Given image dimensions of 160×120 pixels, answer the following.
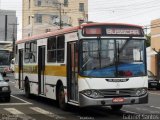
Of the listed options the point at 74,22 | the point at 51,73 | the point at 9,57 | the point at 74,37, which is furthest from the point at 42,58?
the point at 74,22

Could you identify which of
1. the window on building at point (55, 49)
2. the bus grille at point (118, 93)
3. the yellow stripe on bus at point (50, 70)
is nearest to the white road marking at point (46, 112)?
the yellow stripe on bus at point (50, 70)

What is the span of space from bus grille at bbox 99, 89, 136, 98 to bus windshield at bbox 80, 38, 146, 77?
487mm

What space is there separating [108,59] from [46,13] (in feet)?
292

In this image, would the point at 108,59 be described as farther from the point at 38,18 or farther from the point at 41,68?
the point at 38,18

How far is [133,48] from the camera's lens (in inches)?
620

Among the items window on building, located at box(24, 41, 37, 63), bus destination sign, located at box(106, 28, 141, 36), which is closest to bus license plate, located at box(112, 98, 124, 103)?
bus destination sign, located at box(106, 28, 141, 36)

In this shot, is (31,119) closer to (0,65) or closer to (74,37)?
(74,37)

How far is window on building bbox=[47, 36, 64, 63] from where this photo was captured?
17453mm

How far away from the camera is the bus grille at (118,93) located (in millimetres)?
15094

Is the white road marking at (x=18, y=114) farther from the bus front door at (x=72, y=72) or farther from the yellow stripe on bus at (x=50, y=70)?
the yellow stripe on bus at (x=50, y=70)

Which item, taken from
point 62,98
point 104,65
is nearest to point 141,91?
point 104,65

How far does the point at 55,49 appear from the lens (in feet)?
59.8

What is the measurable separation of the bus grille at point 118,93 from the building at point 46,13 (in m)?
84.0

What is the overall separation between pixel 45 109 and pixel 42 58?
2.85 meters
